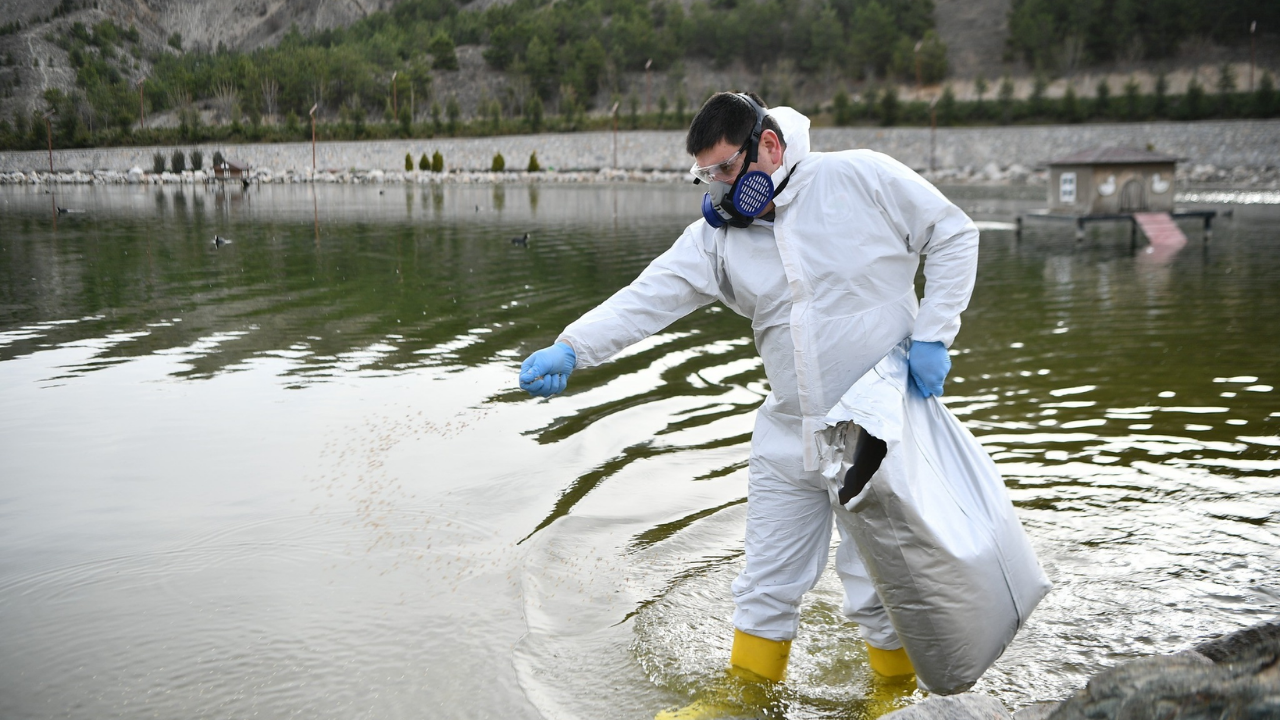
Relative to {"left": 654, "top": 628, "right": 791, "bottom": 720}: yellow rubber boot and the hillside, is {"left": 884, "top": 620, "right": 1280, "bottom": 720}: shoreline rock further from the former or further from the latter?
the hillside

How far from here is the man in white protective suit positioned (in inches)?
114

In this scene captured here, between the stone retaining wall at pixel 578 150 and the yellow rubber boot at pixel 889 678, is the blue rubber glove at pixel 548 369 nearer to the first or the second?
the yellow rubber boot at pixel 889 678

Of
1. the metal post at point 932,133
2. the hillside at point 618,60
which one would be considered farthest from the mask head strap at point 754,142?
the hillside at point 618,60

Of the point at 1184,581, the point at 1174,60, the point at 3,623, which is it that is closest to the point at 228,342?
the point at 3,623

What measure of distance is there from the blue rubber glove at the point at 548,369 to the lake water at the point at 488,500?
1.08 meters

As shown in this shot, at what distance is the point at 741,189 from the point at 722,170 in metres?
0.13

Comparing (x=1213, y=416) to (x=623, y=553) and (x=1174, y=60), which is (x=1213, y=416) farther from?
(x=1174, y=60)

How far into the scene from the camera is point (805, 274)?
9.55 ft

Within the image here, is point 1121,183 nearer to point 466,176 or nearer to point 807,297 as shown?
point 807,297

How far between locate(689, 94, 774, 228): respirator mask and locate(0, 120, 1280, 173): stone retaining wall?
59.8 metres

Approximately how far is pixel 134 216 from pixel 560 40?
3524 inches

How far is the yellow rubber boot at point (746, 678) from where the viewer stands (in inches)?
124

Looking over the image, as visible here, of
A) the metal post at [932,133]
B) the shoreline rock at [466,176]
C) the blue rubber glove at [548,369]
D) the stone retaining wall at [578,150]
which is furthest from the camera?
the metal post at [932,133]

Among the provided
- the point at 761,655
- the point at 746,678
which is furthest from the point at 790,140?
the point at 746,678
